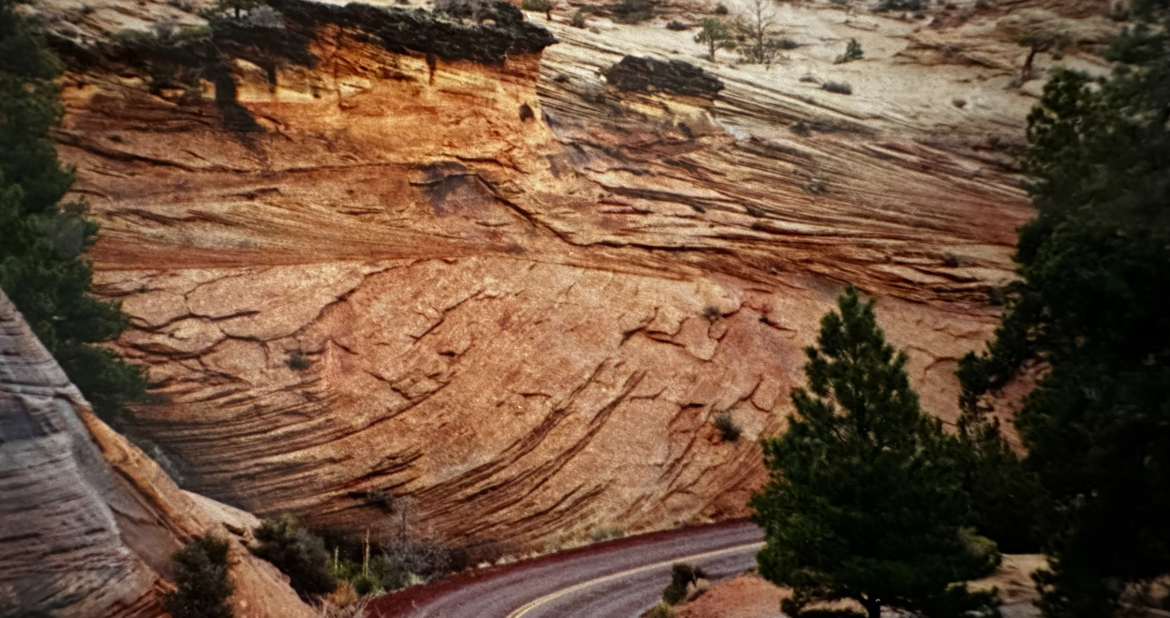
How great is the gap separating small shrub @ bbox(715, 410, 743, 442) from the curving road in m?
3.21

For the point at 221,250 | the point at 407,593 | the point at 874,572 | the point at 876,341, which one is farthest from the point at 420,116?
the point at 874,572

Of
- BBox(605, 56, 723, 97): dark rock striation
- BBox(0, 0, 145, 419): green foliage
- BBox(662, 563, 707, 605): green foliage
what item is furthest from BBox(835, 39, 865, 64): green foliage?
BBox(0, 0, 145, 419): green foliage

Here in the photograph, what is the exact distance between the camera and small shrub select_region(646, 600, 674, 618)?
17.5 metres

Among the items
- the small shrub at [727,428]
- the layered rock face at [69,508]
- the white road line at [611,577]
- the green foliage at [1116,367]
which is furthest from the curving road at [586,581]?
the green foliage at [1116,367]

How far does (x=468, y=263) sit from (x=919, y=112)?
63.1 ft

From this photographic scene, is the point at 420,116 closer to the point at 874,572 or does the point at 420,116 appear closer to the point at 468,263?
the point at 468,263

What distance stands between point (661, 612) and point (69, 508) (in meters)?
9.73

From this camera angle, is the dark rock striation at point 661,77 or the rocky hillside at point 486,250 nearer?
the rocky hillside at point 486,250

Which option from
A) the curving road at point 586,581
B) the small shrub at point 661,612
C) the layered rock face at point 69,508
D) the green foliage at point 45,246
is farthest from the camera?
the green foliage at point 45,246

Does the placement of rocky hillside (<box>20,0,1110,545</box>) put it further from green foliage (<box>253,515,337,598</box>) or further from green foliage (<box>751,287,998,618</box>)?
green foliage (<box>751,287,998,618</box>)

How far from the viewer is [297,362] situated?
2447 centimetres

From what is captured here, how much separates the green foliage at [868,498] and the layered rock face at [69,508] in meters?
7.80

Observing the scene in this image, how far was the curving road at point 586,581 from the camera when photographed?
18.3 metres

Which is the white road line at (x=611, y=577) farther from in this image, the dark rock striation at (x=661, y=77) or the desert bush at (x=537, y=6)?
the desert bush at (x=537, y=6)
